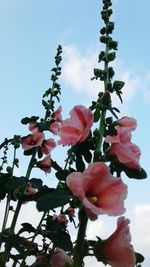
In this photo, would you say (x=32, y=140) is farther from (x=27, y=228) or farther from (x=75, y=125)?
(x=75, y=125)

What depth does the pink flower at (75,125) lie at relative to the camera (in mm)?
2236

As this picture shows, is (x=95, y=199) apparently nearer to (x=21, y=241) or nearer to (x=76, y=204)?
(x=76, y=204)

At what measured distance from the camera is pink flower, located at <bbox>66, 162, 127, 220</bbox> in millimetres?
1879

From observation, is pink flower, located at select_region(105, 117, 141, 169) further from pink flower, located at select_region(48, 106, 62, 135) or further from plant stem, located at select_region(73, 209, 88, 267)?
pink flower, located at select_region(48, 106, 62, 135)

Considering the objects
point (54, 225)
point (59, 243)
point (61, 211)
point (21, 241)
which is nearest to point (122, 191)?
point (59, 243)

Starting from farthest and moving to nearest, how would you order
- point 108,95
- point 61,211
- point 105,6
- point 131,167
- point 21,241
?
point 61,211 → point 21,241 → point 105,6 → point 108,95 → point 131,167

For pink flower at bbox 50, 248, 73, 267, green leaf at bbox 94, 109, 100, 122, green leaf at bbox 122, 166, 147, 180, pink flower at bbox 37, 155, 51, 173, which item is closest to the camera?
pink flower at bbox 50, 248, 73, 267

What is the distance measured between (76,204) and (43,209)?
165 millimetres

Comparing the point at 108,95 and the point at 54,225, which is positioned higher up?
the point at 108,95

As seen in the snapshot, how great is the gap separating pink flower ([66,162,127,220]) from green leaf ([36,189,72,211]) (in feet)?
0.33

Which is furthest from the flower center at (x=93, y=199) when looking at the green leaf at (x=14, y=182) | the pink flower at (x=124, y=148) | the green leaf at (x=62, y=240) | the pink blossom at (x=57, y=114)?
the pink blossom at (x=57, y=114)

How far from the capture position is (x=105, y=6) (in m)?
3.20

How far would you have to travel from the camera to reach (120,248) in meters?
1.97

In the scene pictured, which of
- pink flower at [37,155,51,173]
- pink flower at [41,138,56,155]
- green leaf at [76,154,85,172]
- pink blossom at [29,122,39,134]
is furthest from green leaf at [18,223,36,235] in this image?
green leaf at [76,154,85,172]
